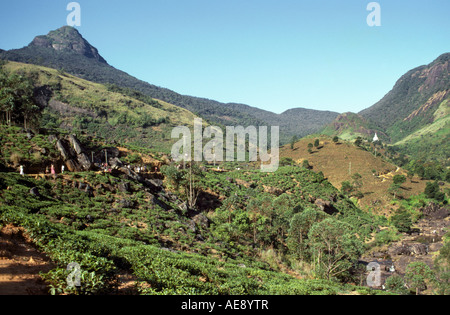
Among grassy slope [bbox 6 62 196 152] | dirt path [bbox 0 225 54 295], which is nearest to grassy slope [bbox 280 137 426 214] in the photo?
grassy slope [bbox 6 62 196 152]

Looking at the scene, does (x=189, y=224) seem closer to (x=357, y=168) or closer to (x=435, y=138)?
(x=357, y=168)

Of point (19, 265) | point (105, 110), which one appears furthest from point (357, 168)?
point (105, 110)

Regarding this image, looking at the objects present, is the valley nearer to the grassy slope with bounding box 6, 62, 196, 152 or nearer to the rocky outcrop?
the rocky outcrop

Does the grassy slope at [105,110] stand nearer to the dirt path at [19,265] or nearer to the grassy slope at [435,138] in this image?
the dirt path at [19,265]

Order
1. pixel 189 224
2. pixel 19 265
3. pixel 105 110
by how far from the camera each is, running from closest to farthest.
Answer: pixel 19 265 → pixel 189 224 → pixel 105 110

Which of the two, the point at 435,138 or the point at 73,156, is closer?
the point at 73,156

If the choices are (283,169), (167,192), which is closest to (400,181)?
(283,169)

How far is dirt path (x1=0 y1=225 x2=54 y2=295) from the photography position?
573cm

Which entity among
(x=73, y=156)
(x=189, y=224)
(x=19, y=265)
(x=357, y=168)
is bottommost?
(x=189, y=224)

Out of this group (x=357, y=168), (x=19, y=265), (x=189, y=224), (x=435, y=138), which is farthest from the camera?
(x=435, y=138)

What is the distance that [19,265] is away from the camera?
678 centimetres

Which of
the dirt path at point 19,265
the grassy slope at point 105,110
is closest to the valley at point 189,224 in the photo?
the dirt path at point 19,265
